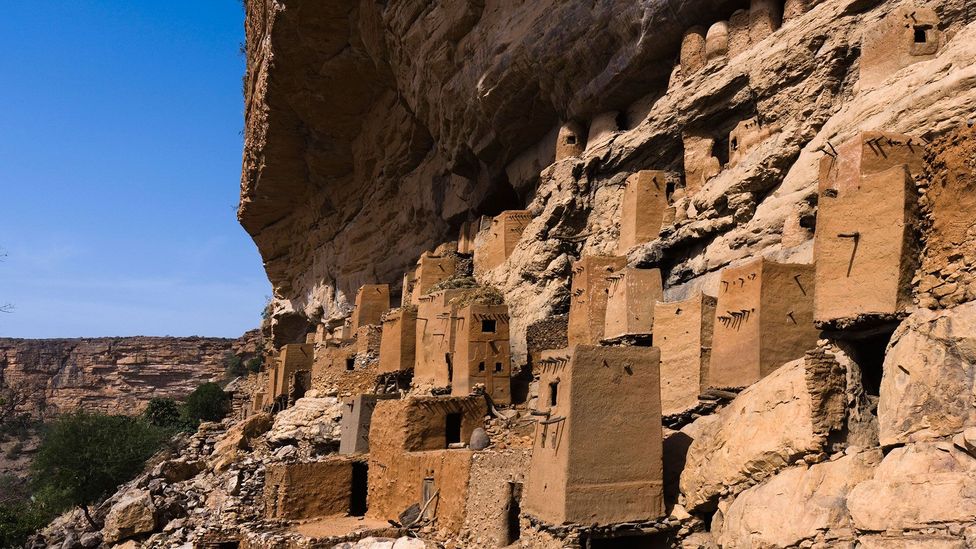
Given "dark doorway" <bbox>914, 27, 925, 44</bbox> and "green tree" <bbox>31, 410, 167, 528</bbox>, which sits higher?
"dark doorway" <bbox>914, 27, 925, 44</bbox>

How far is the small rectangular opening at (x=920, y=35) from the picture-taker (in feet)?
45.7

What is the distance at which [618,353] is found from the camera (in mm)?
11750

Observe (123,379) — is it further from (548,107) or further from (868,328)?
(868,328)

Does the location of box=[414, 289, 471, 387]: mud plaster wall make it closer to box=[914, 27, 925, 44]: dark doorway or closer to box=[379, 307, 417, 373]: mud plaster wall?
box=[379, 307, 417, 373]: mud plaster wall

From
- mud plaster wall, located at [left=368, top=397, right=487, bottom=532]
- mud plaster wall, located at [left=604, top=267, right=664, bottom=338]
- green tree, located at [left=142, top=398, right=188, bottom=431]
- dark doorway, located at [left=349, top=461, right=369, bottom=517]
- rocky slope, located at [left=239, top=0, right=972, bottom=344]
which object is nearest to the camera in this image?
mud plaster wall, located at [left=368, top=397, right=487, bottom=532]

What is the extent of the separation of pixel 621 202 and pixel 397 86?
36.0ft

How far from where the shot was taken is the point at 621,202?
805 inches

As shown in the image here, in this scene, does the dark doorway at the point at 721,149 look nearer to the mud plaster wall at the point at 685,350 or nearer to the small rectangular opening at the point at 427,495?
the mud plaster wall at the point at 685,350

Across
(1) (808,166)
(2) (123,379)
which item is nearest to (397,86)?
(1) (808,166)

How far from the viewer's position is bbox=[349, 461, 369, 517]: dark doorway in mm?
17734

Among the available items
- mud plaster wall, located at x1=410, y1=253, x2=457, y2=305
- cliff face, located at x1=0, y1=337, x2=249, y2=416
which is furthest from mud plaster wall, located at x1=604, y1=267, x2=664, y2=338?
cliff face, located at x1=0, y1=337, x2=249, y2=416

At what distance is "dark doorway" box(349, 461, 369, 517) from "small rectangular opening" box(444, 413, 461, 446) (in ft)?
Answer: 6.60

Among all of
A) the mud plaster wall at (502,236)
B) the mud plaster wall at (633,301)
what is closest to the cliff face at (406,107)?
the mud plaster wall at (502,236)

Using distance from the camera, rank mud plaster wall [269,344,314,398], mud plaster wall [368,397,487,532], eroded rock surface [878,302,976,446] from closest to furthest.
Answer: eroded rock surface [878,302,976,446] → mud plaster wall [368,397,487,532] → mud plaster wall [269,344,314,398]
